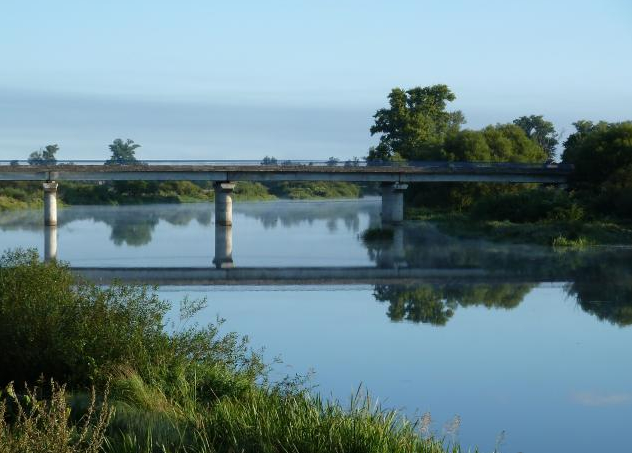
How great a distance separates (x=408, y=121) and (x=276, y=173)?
132 feet

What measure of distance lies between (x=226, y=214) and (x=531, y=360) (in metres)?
52.7

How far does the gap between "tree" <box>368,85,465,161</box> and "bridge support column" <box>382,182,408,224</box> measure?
29213 millimetres

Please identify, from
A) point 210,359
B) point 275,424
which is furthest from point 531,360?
point 275,424

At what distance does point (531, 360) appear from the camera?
22594 mm

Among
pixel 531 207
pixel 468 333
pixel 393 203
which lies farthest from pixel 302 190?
pixel 468 333

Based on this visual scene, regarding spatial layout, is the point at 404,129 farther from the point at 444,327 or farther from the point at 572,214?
the point at 444,327

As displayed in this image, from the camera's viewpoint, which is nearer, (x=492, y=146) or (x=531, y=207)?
(x=531, y=207)

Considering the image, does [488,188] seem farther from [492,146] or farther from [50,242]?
[50,242]

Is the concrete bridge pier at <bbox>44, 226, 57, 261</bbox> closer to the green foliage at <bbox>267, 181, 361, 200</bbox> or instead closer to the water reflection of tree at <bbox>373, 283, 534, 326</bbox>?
the water reflection of tree at <bbox>373, 283, 534, 326</bbox>

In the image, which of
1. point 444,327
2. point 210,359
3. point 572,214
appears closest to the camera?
point 210,359

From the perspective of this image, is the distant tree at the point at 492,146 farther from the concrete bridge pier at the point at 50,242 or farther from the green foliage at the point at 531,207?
the concrete bridge pier at the point at 50,242

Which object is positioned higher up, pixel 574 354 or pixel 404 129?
pixel 404 129

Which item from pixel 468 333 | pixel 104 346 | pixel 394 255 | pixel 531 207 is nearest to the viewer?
pixel 104 346

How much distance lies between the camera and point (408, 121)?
4496 inches
